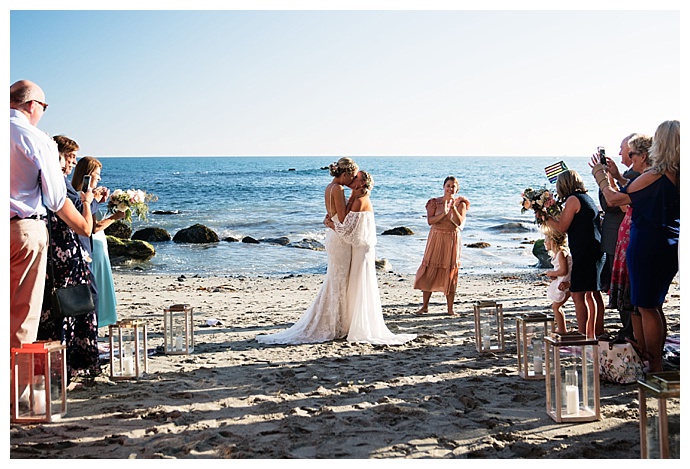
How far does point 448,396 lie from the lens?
5.60 meters

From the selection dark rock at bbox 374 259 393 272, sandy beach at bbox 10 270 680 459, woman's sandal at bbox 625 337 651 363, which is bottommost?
sandy beach at bbox 10 270 680 459

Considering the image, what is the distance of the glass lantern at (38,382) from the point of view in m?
4.89

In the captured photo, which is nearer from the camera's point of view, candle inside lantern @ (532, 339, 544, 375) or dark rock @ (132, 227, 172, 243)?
candle inside lantern @ (532, 339, 544, 375)

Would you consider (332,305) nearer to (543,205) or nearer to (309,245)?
(543,205)

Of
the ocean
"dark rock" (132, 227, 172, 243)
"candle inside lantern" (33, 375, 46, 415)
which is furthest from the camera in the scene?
"dark rock" (132, 227, 172, 243)

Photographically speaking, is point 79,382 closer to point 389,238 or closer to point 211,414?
point 211,414

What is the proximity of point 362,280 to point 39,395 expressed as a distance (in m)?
3.81

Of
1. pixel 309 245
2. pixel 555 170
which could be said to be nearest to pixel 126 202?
pixel 555 170

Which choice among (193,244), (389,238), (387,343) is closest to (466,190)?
(389,238)

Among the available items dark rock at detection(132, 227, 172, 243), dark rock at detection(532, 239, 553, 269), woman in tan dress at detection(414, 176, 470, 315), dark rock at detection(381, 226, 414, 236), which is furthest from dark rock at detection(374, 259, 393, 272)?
dark rock at detection(132, 227, 172, 243)

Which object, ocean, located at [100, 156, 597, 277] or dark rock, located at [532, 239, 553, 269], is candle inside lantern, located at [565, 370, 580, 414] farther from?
dark rock, located at [532, 239, 553, 269]

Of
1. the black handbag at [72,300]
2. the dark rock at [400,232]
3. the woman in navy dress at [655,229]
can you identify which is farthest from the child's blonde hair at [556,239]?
the dark rock at [400,232]

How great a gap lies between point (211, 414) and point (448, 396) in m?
1.83

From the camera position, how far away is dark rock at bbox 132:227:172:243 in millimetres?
24219
